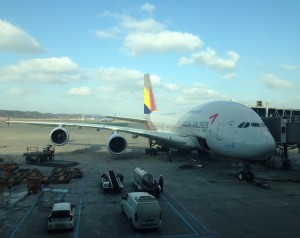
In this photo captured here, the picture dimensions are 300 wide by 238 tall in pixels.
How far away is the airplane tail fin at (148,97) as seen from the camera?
49.9m

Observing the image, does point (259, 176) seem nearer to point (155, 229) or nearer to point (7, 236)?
point (155, 229)

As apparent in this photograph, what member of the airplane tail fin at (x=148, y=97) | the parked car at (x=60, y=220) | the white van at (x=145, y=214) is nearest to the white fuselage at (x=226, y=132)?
the white van at (x=145, y=214)

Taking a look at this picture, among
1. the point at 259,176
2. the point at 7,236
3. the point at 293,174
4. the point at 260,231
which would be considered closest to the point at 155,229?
the point at 260,231

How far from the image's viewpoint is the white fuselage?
65.5ft

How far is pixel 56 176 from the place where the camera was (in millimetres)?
21812

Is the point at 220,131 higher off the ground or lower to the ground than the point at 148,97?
lower

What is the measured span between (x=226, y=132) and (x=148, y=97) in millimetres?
29818

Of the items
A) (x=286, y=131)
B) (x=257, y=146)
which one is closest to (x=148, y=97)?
(x=286, y=131)

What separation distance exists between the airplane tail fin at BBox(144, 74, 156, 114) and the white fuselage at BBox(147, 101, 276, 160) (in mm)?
18441

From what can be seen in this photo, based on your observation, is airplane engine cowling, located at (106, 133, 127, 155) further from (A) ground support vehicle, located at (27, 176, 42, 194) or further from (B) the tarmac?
(A) ground support vehicle, located at (27, 176, 42, 194)

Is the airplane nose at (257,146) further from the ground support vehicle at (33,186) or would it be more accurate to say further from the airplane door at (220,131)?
the ground support vehicle at (33,186)

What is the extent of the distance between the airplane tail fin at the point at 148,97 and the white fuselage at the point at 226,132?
18441 millimetres

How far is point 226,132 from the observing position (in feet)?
72.6

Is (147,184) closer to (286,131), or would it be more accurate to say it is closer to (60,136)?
(286,131)
